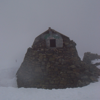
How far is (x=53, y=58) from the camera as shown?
6.75 metres

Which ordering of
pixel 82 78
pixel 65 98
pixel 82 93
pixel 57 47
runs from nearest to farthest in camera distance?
pixel 65 98
pixel 82 93
pixel 82 78
pixel 57 47

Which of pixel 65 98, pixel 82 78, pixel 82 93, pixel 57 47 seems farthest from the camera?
pixel 57 47

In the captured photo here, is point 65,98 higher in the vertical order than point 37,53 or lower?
lower

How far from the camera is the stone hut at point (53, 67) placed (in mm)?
6480

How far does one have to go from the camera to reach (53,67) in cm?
661

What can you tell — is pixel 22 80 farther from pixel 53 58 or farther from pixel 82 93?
pixel 82 93

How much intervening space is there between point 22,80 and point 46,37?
401cm

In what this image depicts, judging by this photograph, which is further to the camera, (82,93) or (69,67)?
(69,67)

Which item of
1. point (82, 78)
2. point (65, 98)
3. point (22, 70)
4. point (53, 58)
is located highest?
point (53, 58)

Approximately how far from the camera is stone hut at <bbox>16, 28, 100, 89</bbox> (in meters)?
6.48

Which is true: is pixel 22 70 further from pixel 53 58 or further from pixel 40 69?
pixel 53 58

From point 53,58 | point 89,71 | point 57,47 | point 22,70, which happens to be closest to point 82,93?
point 89,71

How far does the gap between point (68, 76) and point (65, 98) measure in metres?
1.92

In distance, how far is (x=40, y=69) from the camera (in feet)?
21.8
